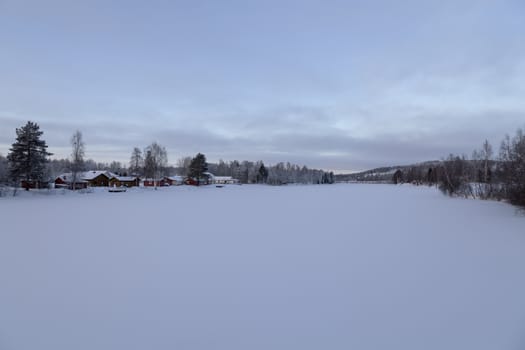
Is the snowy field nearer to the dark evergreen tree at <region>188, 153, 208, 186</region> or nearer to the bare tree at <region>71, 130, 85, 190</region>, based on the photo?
the bare tree at <region>71, 130, 85, 190</region>

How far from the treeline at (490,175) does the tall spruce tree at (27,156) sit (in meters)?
46.0

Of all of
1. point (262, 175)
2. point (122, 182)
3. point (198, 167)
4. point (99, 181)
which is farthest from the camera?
point (262, 175)

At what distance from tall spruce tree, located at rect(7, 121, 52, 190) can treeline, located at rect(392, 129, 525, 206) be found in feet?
151

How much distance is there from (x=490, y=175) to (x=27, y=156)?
52.9 metres

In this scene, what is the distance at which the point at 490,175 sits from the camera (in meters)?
28.9

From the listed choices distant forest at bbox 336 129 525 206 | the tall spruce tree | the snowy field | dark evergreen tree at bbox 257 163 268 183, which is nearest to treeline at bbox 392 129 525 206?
distant forest at bbox 336 129 525 206

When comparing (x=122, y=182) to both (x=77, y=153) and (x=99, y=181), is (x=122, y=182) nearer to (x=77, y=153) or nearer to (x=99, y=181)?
(x=99, y=181)

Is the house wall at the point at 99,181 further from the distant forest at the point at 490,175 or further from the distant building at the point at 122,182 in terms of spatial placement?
the distant forest at the point at 490,175

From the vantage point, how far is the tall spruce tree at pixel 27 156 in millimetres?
30453

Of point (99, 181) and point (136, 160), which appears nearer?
point (99, 181)

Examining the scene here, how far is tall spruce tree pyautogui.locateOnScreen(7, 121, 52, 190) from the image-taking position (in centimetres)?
3045

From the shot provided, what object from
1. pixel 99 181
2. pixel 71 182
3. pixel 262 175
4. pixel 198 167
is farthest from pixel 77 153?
pixel 262 175

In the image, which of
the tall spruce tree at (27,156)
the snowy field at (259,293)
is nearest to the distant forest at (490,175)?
the snowy field at (259,293)

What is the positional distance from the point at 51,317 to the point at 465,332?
5.89 m
